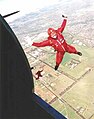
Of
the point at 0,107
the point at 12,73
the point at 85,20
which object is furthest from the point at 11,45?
the point at 85,20

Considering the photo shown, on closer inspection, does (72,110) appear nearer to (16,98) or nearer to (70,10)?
(16,98)

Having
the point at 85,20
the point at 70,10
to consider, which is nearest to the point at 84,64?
the point at 85,20

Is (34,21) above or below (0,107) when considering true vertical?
below

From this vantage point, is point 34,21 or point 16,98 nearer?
point 16,98

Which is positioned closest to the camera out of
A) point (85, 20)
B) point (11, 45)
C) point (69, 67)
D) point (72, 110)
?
point (11, 45)

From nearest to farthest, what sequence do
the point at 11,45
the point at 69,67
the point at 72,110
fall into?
the point at 11,45, the point at 72,110, the point at 69,67

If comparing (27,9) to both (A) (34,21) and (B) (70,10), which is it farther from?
(B) (70,10)

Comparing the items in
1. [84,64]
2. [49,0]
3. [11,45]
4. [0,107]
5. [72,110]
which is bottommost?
[49,0]
